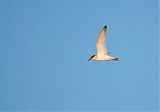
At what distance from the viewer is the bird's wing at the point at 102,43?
2788 cm

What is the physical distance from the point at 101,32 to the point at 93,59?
6.29 ft

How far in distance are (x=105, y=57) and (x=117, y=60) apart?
2.36 ft

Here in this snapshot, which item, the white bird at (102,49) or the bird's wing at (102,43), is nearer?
the bird's wing at (102,43)

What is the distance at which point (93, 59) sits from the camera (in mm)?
29453

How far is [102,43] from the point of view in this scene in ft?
93.5

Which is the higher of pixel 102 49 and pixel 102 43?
pixel 102 43

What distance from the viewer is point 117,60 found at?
1109 inches

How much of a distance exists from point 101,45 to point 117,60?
966 mm

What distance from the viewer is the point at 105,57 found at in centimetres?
2870

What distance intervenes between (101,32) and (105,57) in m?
1.29

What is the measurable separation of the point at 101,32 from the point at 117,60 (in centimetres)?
129

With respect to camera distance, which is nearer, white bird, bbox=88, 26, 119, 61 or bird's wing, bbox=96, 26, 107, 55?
bird's wing, bbox=96, 26, 107, 55

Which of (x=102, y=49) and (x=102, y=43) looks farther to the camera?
(x=102, y=49)

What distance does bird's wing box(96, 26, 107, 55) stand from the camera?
2788cm
